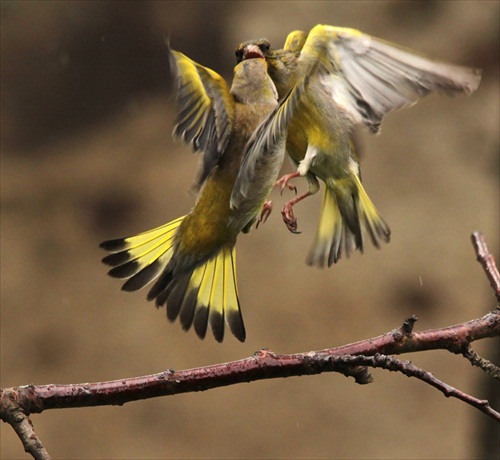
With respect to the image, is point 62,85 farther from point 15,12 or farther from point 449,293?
point 449,293

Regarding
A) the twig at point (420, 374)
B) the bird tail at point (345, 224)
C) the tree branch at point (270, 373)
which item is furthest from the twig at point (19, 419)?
the bird tail at point (345, 224)

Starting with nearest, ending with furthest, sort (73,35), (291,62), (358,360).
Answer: (358,360) < (291,62) < (73,35)

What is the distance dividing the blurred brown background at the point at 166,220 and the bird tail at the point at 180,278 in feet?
6.17

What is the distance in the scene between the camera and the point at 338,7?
4.64 metres

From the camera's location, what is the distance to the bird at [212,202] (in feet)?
7.77

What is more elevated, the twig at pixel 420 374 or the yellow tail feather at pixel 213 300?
the yellow tail feather at pixel 213 300

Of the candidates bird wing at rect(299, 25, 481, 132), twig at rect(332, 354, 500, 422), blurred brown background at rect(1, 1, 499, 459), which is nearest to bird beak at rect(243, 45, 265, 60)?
bird wing at rect(299, 25, 481, 132)

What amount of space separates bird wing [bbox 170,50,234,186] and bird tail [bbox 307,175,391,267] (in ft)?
1.59

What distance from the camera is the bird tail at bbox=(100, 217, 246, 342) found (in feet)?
8.36

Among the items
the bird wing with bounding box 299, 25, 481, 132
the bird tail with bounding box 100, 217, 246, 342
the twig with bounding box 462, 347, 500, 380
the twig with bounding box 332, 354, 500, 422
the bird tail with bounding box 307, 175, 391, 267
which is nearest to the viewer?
the twig with bounding box 332, 354, 500, 422

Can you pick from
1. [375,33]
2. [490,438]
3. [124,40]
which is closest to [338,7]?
[375,33]

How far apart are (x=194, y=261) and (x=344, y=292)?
2.05m

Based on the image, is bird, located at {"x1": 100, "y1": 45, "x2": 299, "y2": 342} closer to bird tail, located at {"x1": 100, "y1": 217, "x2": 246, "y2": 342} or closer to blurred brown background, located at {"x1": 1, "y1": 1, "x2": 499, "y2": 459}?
bird tail, located at {"x1": 100, "y1": 217, "x2": 246, "y2": 342}

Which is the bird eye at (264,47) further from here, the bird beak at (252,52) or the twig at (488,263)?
the twig at (488,263)
